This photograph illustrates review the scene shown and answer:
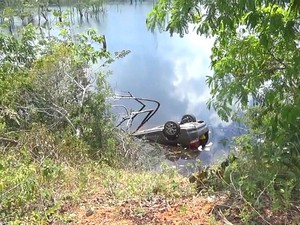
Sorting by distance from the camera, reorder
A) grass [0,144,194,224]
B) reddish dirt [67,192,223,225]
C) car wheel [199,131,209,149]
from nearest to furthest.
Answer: reddish dirt [67,192,223,225] → grass [0,144,194,224] → car wheel [199,131,209,149]

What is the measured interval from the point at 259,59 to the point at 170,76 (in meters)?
16.4

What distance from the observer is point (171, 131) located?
1187 cm

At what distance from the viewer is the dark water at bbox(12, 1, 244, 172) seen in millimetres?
12663

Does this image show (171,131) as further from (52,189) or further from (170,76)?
(170,76)

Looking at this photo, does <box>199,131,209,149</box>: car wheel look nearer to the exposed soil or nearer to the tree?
the tree

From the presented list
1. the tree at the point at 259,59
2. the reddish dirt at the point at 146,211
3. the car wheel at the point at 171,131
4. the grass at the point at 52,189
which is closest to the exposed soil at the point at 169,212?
the reddish dirt at the point at 146,211

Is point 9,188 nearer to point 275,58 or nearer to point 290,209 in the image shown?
point 290,209

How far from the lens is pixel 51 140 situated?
5773mm

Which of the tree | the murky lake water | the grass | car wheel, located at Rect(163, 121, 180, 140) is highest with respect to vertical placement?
the tree

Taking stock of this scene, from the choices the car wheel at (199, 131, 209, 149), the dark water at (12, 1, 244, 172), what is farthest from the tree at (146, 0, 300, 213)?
the car wheel at (199, 131, 209, 149)

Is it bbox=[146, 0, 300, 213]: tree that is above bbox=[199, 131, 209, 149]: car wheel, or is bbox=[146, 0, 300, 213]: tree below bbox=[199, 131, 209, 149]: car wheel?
above

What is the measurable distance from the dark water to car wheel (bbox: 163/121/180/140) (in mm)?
570

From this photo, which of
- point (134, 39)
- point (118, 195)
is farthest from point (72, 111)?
point (134, 39)

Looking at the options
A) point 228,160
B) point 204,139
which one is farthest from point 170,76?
point 228,160
